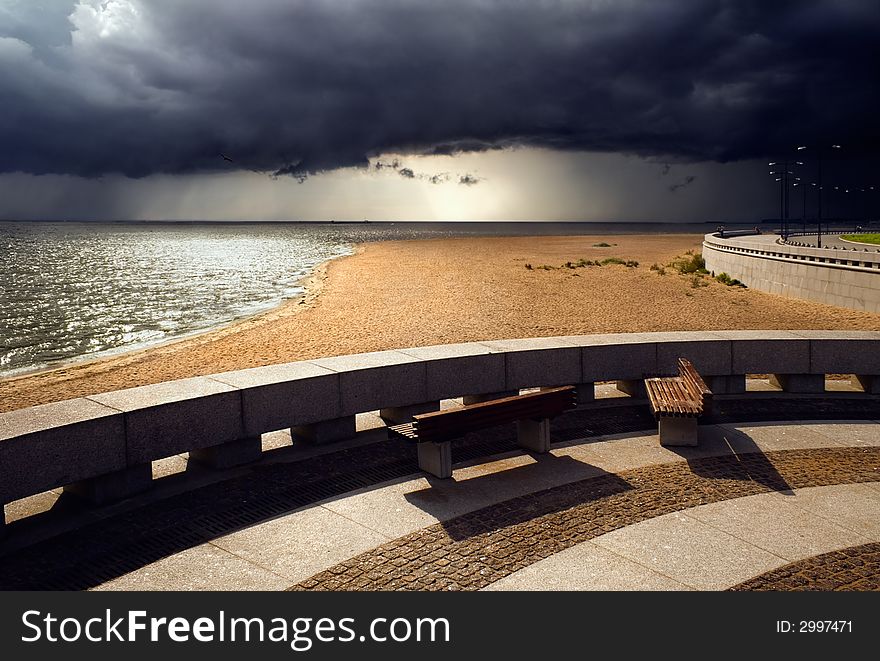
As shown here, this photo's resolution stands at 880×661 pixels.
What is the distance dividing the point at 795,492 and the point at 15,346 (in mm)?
24575

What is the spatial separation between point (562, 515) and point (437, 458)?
135cm

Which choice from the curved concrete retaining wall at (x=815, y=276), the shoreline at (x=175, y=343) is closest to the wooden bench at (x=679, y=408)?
the shoreline at (x=175, y=343)

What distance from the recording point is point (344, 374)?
25.5 ft

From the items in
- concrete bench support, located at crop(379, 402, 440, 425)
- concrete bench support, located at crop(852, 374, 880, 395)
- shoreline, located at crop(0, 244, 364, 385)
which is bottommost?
shoreline, located at crop(0, 244, 364, 385)

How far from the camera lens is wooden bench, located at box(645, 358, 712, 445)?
753 centimetres

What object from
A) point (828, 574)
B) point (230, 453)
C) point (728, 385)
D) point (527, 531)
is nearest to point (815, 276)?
point (728, 385)

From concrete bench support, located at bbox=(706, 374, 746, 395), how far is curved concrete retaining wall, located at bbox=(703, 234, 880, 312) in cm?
1499

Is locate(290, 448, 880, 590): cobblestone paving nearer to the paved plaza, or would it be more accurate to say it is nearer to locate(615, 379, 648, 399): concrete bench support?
the paved plaza

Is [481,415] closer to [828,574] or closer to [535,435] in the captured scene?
[535,435]

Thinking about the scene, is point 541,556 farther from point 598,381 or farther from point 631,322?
point 631,322

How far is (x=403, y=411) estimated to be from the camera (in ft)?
27.5

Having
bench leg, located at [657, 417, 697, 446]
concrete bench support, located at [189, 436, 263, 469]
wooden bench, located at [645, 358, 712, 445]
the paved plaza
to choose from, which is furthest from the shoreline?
bench leg, located at [657, 417, 697, 446]

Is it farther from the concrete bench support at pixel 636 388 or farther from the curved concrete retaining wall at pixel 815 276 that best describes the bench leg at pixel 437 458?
the curved concrete retaining wall at pixel 815 276
